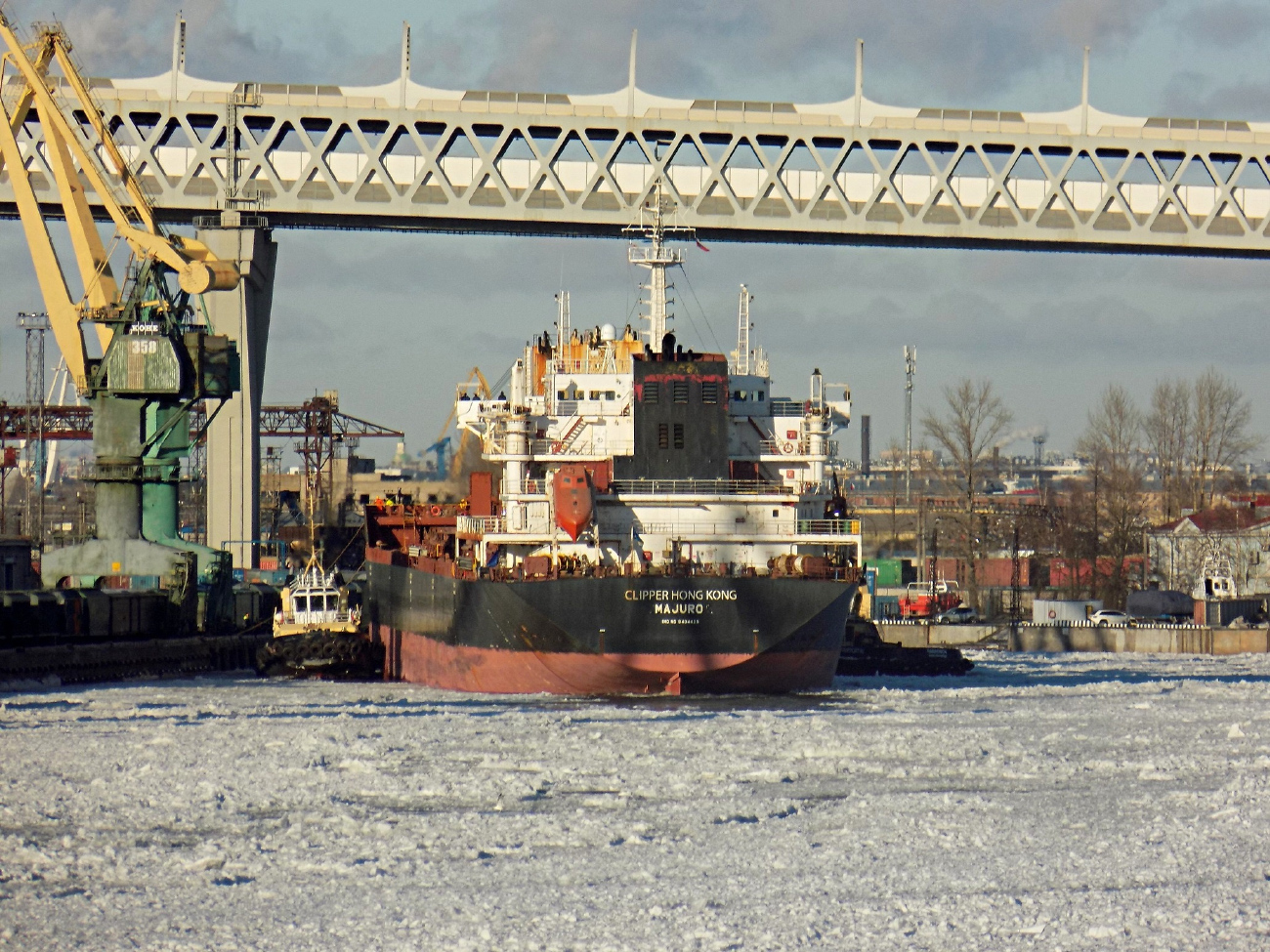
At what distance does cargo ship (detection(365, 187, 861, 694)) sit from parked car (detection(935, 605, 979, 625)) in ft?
99.8

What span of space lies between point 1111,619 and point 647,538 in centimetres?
3926

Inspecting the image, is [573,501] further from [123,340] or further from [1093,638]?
[1093,638]

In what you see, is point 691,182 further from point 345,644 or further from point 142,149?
point 345,644

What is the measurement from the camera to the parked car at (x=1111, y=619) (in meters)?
71.2

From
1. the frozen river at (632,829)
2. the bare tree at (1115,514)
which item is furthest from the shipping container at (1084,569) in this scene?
the frozen river at (632,829)

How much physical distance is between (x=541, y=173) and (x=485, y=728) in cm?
4515

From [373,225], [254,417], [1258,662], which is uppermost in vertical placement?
[373,225]

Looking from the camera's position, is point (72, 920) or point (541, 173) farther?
point (541, 173)

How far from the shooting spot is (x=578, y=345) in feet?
157

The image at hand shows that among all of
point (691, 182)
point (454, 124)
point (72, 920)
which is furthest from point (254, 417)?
point (72, 920)

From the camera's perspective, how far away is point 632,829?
858 inches

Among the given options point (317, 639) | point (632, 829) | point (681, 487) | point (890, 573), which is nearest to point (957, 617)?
point (890, 573)

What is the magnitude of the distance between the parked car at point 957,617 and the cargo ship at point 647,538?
Result: 30.4 metres

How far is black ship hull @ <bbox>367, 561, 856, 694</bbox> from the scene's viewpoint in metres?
37.4
